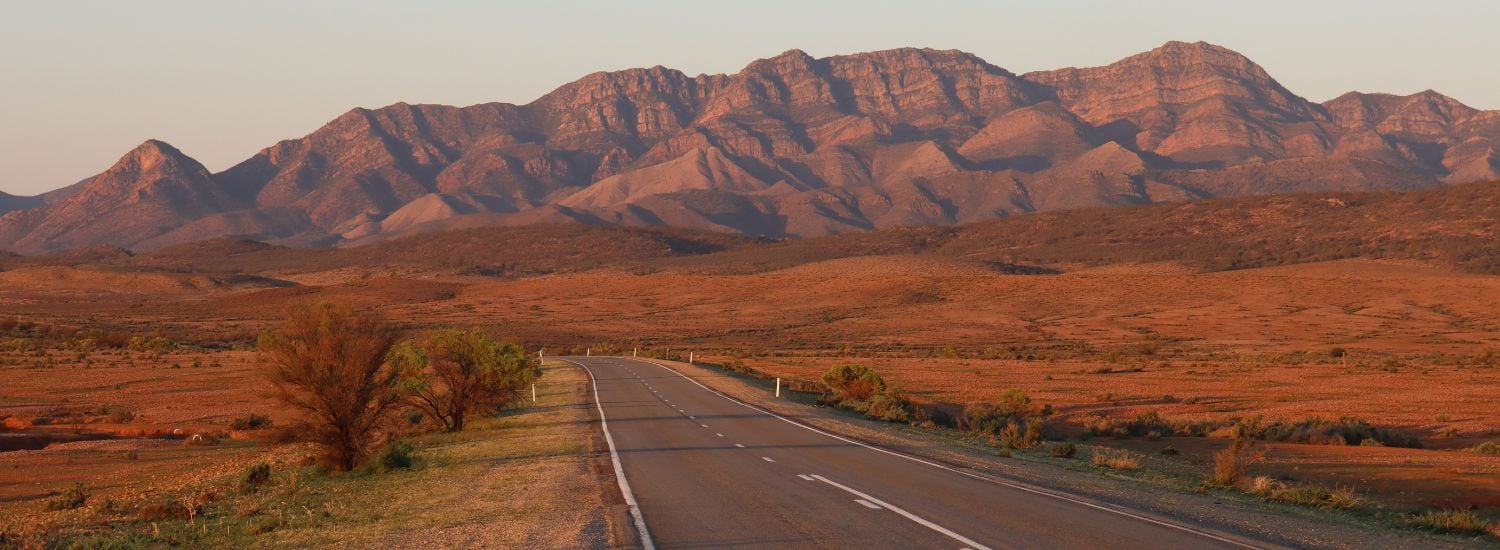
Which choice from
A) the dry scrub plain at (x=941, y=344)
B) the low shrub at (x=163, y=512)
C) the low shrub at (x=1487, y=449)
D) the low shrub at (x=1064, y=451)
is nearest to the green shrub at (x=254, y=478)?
the dry scrub plain at (x=941, y=344)

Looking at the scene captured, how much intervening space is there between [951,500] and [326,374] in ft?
44.6

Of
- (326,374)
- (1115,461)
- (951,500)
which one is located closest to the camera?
(951,500)

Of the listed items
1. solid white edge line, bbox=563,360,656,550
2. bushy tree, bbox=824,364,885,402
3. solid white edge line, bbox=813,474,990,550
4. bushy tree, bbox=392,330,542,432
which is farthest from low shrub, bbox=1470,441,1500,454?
bushy tree, bbox=392,330,542,432

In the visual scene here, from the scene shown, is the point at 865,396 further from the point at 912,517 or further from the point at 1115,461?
the point at 912,517

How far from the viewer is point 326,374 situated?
23.7 m

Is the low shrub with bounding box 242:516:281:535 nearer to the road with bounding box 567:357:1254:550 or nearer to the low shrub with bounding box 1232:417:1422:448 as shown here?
the road with bounding box 567:357:1254:550

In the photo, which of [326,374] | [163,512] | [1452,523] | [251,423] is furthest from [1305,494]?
[251,423]

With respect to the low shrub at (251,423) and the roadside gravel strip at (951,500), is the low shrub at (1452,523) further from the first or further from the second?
the low shrub at (251,423)

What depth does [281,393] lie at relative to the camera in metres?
23.6

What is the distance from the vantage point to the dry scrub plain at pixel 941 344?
27281 millimetres

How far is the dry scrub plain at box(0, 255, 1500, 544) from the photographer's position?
2728 centimetres

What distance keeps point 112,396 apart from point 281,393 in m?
Result: 27.5

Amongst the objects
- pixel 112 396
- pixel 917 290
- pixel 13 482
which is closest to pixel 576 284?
pixel 917 290

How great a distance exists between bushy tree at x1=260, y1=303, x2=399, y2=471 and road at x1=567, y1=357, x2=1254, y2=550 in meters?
5.42
